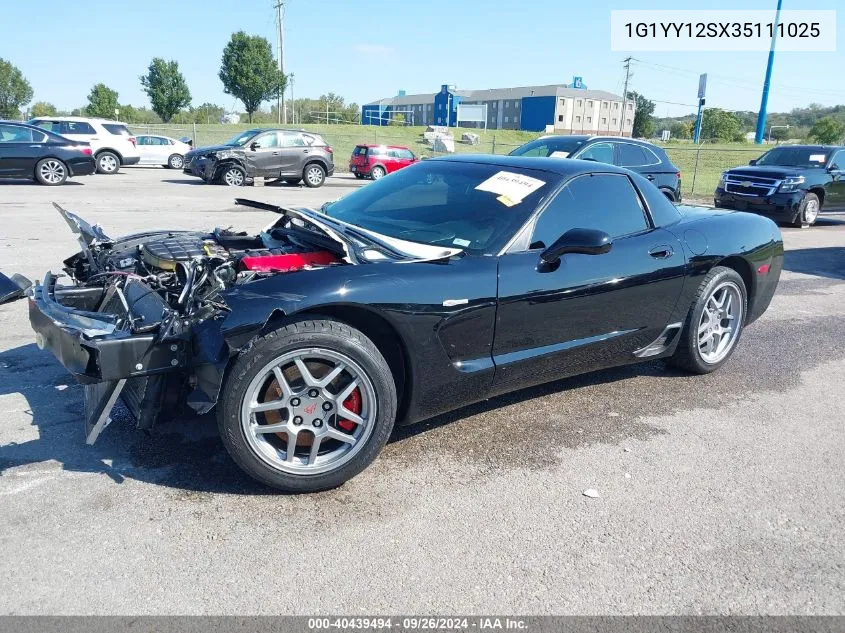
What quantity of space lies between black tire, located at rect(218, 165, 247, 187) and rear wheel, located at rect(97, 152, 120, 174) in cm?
476

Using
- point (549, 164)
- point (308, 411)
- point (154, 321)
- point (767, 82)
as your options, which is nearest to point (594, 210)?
point (549, 164)

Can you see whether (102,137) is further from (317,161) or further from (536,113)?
(536,113)

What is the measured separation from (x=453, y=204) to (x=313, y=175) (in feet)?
56.7

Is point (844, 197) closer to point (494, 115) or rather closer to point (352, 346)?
point (352, 346)

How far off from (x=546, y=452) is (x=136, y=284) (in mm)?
2297

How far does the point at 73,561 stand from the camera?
102 inches

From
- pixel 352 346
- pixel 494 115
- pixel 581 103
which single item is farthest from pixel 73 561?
pixel 494 115

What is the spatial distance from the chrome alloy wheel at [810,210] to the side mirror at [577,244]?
12730 millimetres

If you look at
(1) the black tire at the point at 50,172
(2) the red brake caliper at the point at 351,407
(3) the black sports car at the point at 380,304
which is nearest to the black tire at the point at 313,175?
(1) the black tire at the point at 50,172

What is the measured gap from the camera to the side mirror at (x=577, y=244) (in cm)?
360

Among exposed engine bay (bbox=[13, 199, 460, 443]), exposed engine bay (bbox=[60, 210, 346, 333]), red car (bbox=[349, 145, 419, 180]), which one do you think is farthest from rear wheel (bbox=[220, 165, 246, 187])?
exposed engine bay (bbox=[13, 199, 460, 443])

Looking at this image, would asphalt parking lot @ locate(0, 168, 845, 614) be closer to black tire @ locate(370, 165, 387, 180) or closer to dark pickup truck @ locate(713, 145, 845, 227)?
dark pickup truck @ locate(713, 145, 845, 227)

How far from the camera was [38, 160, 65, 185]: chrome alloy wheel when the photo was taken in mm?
16656

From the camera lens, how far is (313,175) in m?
20.6
